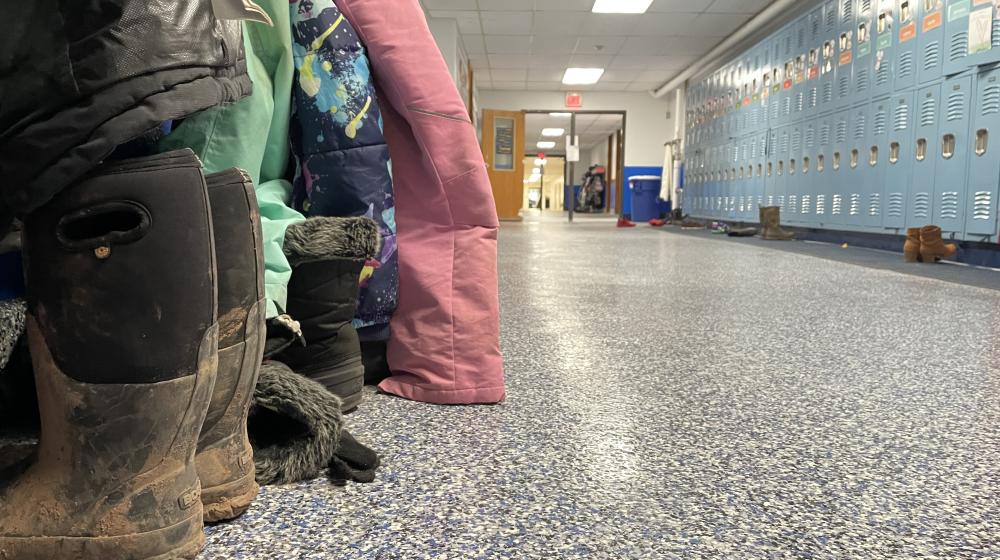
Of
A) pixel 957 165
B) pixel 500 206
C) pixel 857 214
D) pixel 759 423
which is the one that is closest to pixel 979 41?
pixel 957 165

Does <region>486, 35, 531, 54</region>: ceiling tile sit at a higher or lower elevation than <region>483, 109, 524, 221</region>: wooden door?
higher

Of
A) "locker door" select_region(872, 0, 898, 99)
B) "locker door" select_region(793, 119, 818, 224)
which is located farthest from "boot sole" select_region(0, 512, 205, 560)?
"locker door" select_region(793, 119, 818, 224)

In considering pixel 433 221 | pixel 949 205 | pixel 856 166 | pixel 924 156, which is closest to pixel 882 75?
pixel 856 166

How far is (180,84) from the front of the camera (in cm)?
48

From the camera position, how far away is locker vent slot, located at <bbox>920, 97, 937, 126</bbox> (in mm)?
3842

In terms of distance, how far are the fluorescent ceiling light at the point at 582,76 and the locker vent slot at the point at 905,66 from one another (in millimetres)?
5499

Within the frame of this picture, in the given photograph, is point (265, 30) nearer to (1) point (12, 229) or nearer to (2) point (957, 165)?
(1) point (12, 229)

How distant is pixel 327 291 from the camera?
2.83 feet

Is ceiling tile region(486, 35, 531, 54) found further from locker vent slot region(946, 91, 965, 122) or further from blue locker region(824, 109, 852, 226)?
locker vent slot region(946, 91, 965, 122)

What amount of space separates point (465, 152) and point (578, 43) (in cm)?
744

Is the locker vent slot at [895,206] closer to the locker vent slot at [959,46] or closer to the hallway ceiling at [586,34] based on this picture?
the locker vent slot at [959,46]

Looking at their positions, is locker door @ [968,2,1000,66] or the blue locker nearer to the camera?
locker door @ [968,2,1000,66]

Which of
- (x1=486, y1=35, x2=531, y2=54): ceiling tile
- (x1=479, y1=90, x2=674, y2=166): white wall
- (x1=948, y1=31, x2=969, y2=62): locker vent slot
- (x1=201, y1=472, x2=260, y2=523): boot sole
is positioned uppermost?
(x1=486, y1=35, x2=531, y2=54): ceiling tile

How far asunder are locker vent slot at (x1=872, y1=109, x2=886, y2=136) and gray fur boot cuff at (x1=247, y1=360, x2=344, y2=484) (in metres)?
4.71
